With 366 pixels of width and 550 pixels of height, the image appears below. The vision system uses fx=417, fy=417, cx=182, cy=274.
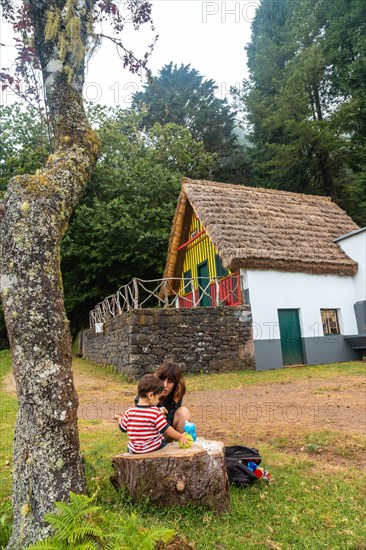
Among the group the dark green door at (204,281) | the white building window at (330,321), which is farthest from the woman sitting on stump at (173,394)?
the dark green door at (204,281)

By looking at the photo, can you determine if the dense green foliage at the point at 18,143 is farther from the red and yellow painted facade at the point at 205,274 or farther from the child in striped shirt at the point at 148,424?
the child in striped shirt at the point at 148,424

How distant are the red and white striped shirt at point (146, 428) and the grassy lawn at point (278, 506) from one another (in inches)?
15.4

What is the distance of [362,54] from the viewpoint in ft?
73.1

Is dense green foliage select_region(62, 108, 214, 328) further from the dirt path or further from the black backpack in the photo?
the black backpack

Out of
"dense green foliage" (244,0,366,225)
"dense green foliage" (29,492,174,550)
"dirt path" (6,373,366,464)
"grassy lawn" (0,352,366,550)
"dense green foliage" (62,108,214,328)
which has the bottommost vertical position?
"grassy lawn" (0,352,366,550)

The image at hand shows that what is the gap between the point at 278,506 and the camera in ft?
10.9

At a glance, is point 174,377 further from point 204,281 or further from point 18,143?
point 18,143

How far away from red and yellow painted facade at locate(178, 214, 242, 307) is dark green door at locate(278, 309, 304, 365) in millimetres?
1762

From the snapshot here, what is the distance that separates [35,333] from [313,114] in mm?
25151

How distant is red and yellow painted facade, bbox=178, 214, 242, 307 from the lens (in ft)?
44.3

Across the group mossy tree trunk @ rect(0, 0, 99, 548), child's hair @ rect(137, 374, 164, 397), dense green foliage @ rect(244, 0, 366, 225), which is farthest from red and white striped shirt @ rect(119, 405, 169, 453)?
dense green foliage @ rect(244, 0, 366, 225)

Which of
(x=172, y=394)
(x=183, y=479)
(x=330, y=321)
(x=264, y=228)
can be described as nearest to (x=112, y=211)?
(x=264, y=228)

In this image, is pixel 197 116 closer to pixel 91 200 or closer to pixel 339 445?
pixel 91 200

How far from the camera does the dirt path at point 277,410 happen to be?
528 centimetres
